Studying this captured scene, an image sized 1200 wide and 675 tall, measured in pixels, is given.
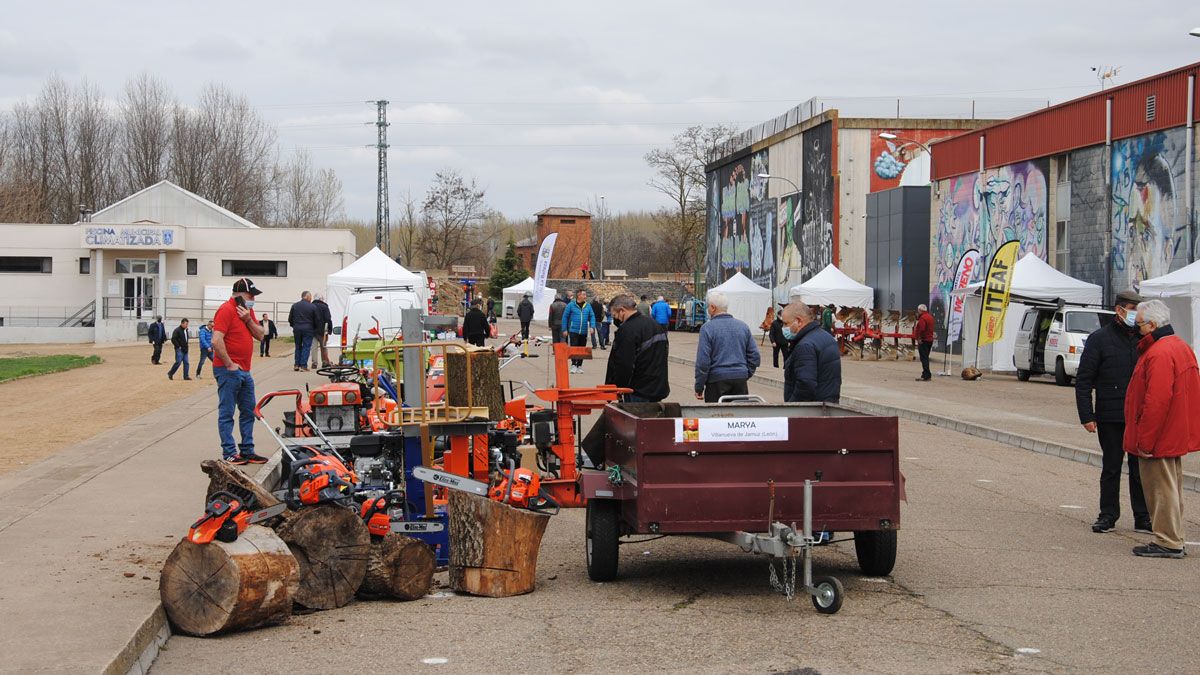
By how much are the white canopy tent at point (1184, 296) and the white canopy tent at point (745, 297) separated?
1208 inches

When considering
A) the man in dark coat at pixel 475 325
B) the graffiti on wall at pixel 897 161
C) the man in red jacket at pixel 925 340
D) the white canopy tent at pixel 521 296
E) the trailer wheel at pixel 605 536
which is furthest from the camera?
the white canopy tent at pixel 521 296

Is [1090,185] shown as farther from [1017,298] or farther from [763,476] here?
[763,476]

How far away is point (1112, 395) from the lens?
33.4ft

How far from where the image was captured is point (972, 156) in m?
41.9

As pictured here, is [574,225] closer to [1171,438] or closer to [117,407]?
[117,407]

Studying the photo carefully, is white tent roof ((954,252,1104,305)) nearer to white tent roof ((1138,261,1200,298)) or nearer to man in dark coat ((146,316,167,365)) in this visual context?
white tent roof ((1138,261,1200,298))

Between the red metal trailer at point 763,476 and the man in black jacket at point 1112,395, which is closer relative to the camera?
the red metal trailer at point 763,476

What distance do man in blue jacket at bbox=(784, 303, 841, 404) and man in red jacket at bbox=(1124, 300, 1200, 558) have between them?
2260 mm

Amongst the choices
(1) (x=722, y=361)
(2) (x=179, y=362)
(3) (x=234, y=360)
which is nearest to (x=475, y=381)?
(1) (x=722, y=361)

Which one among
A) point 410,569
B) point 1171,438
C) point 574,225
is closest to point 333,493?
point 410,569

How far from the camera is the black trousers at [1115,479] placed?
10.2 m

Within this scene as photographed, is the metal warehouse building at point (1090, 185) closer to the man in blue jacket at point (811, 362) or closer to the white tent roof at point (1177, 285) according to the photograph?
the white tent roof at point (1177, 285)

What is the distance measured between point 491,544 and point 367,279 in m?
32.2

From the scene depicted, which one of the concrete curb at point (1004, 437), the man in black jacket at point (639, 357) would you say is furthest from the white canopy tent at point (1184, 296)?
the man in black jacket at point (639, 357)
